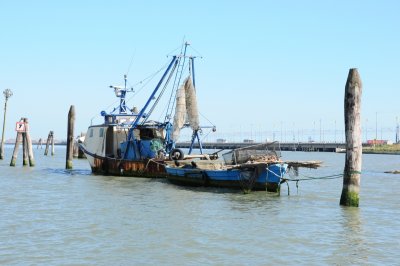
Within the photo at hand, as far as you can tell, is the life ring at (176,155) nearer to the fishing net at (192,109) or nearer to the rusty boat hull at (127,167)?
the rusty boat hull at (127,167)

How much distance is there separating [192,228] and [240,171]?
10307 millimetres

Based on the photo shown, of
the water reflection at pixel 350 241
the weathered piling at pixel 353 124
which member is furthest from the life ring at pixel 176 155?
the weathered piling at pixel 353 124

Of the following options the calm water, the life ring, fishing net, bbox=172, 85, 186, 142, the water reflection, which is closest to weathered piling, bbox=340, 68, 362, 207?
the water reflection

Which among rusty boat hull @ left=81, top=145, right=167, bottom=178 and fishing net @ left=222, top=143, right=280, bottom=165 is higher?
fishing net @ left=222, top=143, right=280, bottom=165

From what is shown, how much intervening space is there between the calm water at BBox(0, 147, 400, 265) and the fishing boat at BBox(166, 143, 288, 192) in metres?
0.73

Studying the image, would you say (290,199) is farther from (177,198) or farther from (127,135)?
(127,135)

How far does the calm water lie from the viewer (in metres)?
15.0

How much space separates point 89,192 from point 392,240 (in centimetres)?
1783

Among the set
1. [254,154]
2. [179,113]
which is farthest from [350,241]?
[179,113]

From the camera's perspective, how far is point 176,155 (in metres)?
37.9

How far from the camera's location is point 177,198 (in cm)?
2739

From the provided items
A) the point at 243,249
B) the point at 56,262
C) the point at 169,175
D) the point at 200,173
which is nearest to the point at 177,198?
the point at 200,173

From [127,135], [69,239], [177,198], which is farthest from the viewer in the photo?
[127,135]

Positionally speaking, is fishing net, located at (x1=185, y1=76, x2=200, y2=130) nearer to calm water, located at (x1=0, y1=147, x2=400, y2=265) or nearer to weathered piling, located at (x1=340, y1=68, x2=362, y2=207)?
calm water, located at (x1=0, y1=147, x2=400, y2=265)
